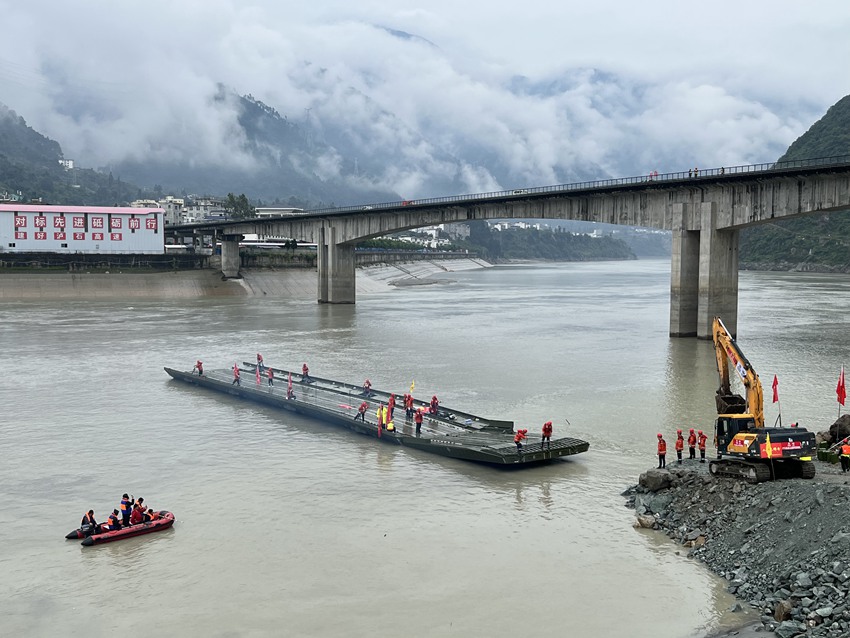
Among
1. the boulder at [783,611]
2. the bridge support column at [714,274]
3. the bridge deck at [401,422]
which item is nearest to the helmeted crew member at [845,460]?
the boulder at [783,611]

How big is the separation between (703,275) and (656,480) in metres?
38.2

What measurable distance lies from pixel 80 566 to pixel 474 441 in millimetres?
13698

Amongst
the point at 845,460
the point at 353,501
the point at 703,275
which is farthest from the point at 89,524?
the point at 703,275

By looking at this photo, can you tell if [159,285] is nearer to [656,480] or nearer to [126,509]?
[126,509]

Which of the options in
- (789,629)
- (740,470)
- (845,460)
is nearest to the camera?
(789,629)

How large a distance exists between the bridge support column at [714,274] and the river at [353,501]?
14.1 ft

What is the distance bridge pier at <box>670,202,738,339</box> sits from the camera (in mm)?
58750

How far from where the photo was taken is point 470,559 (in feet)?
66.2

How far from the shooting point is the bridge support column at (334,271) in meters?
101

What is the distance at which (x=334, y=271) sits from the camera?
101m

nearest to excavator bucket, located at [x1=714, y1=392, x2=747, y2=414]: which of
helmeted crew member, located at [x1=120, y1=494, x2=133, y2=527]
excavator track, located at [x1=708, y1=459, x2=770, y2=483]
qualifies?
excavator track, located at [x1=708, y1=459, x2=770, y2=483]

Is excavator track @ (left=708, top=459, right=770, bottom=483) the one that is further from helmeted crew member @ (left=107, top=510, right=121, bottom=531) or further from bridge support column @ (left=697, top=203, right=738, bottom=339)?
bridge support column @ (left=697, top=203, right=738, bottom=339)

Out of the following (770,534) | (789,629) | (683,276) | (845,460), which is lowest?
(789,629)

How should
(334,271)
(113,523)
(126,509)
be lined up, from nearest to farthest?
(113,523) → (126,509) → (334,271)
